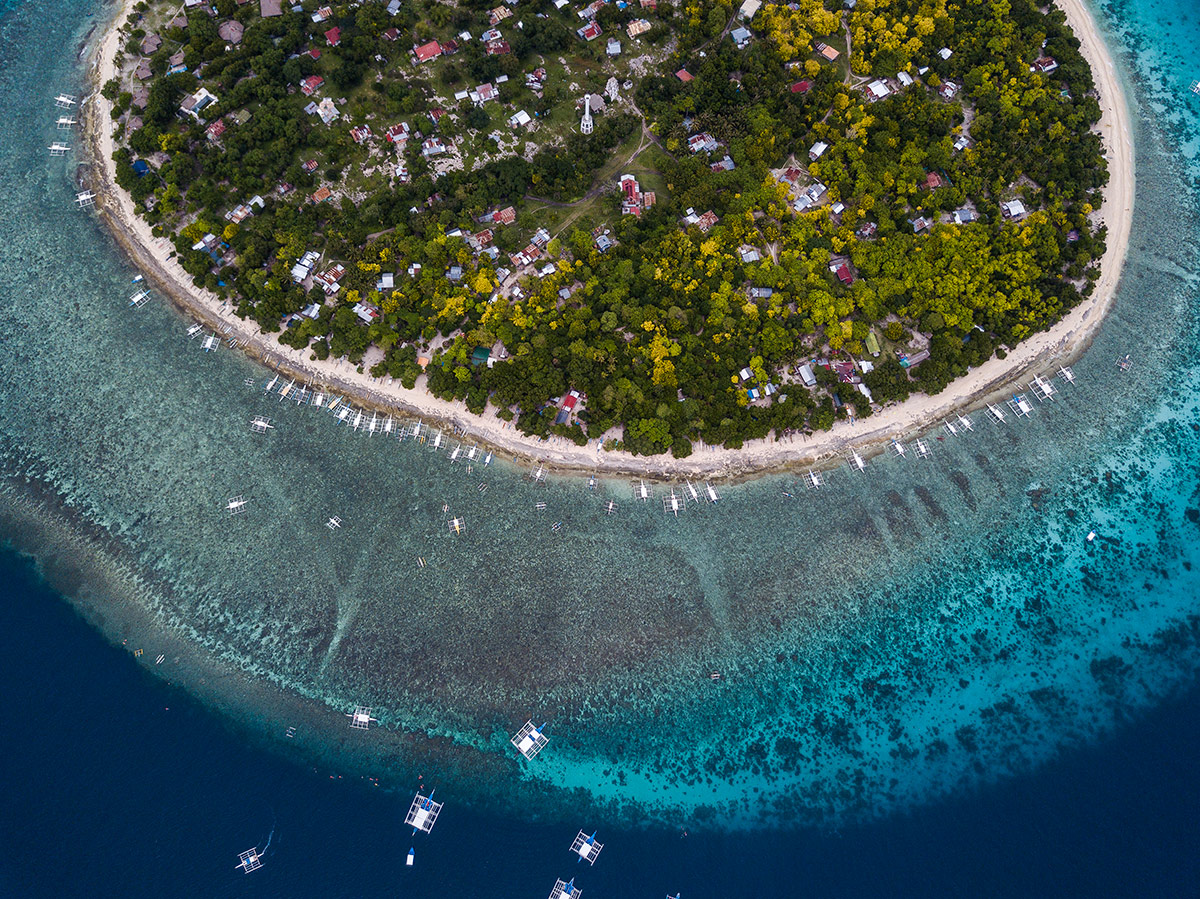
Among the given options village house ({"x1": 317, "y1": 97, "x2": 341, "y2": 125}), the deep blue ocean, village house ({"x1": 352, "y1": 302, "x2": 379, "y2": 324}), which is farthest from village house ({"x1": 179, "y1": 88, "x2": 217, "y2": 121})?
the deep blue ocean

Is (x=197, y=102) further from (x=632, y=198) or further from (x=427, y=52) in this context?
(x=632, y=198)

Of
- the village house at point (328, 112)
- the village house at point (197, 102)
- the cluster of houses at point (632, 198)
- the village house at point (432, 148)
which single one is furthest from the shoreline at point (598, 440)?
A: the cluster of houses at point (632, 198)

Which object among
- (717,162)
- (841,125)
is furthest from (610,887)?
(841,125)

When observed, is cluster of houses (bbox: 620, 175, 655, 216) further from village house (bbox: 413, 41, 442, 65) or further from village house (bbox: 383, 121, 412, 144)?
village house (bbox: 413, 41, 442, 65)

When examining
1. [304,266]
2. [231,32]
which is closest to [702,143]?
[304,266]

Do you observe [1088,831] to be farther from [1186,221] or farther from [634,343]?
[1186,221]

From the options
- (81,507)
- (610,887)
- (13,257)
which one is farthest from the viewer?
(13,257)
